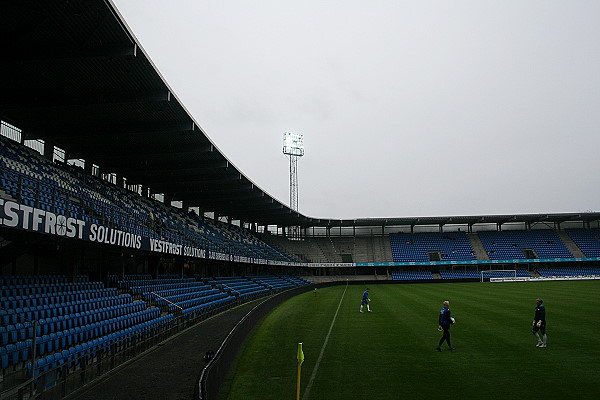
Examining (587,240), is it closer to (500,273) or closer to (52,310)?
(500,273)

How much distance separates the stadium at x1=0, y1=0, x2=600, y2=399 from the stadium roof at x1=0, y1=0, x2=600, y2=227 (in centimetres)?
8

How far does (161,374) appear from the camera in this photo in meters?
11.7

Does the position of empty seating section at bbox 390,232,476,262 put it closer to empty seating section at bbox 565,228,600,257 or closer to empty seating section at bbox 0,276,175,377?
empty seating section at bbox 565,228,600,257

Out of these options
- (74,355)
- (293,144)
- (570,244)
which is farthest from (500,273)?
(74,355)

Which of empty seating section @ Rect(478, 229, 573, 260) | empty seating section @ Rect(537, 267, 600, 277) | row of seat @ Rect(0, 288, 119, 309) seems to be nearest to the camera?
row of seat @ Rect(0, 288, 119, 309)

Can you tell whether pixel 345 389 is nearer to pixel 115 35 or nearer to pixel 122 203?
pixel 115 35

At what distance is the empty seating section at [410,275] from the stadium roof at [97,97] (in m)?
38.6

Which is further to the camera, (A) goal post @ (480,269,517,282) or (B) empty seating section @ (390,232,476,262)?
(B) empty seating section @ (390,232,476,262)

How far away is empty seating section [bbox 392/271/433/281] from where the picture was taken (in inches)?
2598

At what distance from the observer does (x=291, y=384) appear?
432 inches

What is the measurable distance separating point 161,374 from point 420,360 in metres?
7.67

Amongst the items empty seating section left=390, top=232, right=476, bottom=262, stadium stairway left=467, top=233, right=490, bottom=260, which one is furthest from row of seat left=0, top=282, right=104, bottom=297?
stadium stairway left=467, top=233, right=490, bottom=260

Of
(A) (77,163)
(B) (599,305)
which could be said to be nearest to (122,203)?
(A) (77,163)

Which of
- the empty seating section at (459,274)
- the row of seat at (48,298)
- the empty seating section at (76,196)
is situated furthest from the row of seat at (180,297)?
the empty seating section at (459,274)
